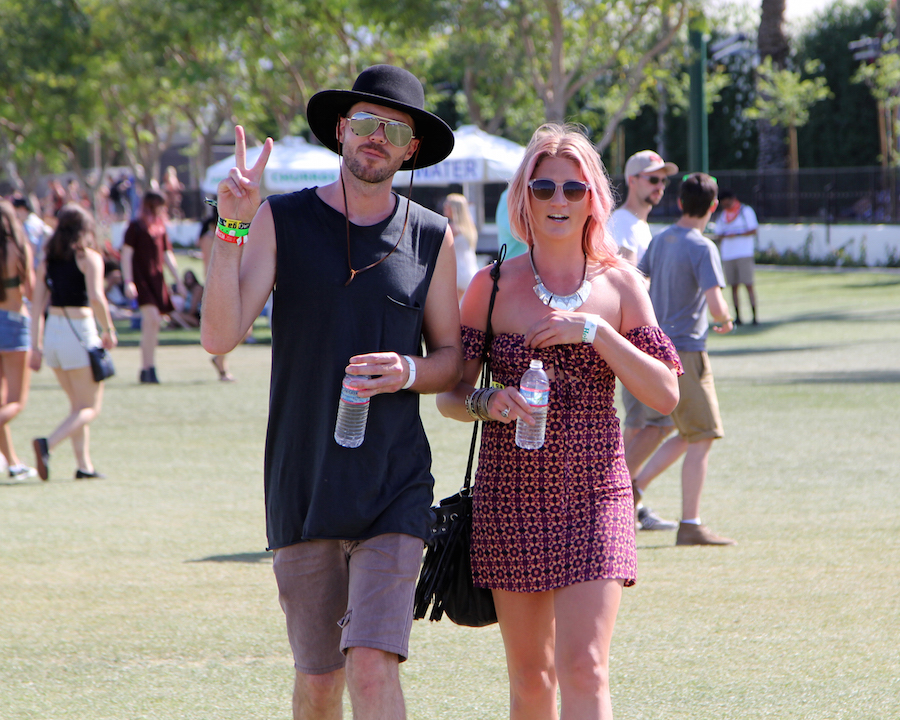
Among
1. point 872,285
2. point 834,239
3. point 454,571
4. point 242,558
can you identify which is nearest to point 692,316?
point 242,558

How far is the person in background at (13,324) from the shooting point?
8.57 m

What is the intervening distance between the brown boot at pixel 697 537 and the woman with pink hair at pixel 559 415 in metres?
3.14

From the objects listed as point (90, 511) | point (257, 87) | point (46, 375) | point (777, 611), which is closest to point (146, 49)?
point (257, 87)

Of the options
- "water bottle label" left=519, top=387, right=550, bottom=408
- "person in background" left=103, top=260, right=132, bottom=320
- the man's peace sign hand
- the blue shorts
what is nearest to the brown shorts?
"water bottle label" left=519, top=387, right=550, bottom=408

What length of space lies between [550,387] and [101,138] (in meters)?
62.5

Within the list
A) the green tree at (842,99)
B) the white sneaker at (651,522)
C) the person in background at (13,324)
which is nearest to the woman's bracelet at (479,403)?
the white sneaker at (651,522)

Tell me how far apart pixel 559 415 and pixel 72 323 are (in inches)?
240

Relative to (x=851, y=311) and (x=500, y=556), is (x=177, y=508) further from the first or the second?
(x=851, y=311)

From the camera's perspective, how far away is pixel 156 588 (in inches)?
230

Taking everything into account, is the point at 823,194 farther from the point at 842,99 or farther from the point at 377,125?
the point at 377,125

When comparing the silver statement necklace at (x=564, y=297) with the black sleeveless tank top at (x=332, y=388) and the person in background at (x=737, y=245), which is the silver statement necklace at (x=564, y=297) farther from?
the person in background at (x=737, y=245)

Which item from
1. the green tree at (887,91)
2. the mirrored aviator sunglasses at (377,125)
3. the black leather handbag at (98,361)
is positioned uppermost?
the green tree at (887,91)

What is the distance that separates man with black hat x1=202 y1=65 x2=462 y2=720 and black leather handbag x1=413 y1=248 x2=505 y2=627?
17cm

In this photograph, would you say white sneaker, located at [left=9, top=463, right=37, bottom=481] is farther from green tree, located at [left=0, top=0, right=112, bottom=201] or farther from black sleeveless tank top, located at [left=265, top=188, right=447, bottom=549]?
green tree, located at [left=0, top=0, right=112, bottom=201]
